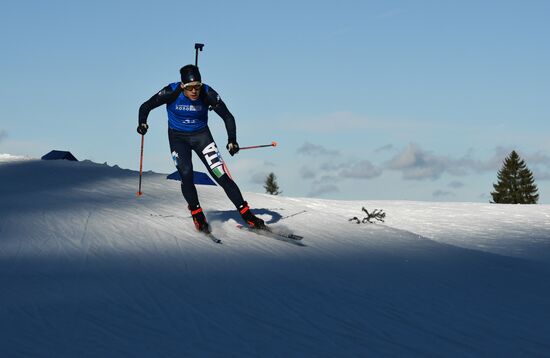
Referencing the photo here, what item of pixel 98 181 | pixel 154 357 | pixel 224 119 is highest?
pixel 224 119

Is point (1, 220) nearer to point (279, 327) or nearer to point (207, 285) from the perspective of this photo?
point (207, 285)

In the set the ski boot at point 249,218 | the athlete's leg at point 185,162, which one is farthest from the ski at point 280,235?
the athlete's leg at point 185,162

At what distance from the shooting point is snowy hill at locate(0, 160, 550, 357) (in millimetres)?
4645

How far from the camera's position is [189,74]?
848cm

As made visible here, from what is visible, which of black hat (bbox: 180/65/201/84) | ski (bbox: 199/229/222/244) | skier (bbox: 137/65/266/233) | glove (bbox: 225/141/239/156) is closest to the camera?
ski (bbox: 199/229/222/244)

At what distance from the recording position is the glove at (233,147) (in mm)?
8781

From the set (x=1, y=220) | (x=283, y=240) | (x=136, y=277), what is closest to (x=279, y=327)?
(x=136, y=277)

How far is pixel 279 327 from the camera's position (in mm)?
4973

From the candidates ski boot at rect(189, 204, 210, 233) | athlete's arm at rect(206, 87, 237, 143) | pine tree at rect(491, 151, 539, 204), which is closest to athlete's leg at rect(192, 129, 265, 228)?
athlete's arm at rect(206, 87, 237, 143)

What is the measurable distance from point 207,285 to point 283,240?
2.52 meters

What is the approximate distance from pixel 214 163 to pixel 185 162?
35 cm

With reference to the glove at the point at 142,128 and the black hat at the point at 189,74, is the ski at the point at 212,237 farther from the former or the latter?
the black hat at the point at 189,74

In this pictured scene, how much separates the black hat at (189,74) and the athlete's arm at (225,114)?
356 mm

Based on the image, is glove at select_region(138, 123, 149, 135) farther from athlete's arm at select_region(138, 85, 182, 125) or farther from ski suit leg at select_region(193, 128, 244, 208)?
ski suit leg at select_region(193, 128, 244, 208)
